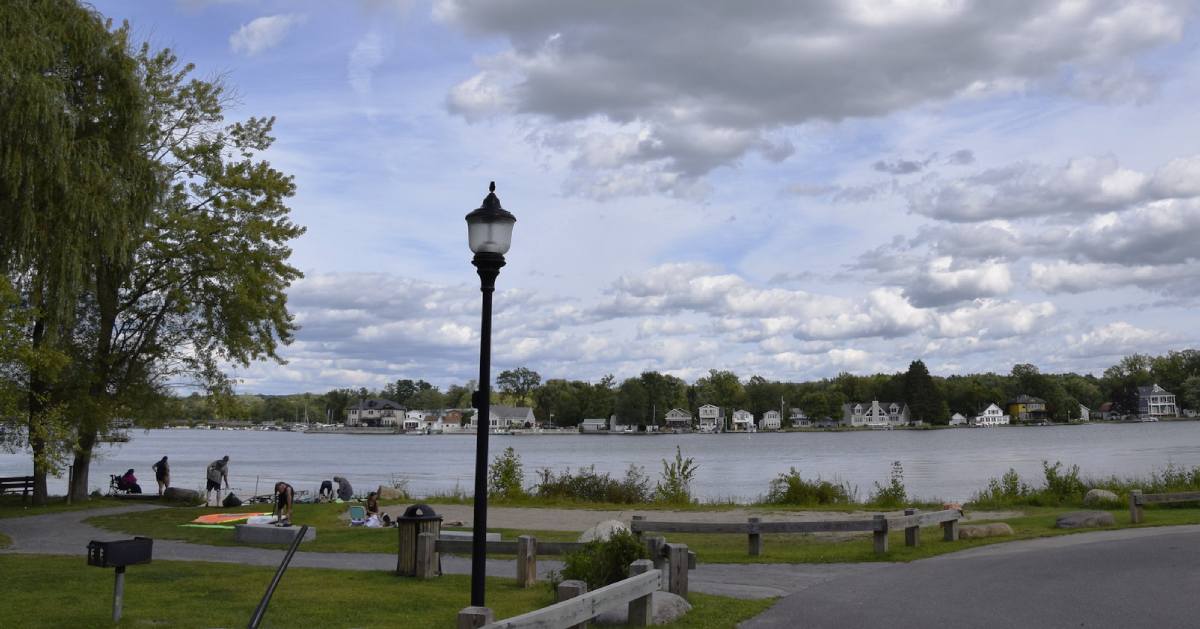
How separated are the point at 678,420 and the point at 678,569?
187 m

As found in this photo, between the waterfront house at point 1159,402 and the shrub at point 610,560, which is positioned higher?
the waterfront house at point 1159,402

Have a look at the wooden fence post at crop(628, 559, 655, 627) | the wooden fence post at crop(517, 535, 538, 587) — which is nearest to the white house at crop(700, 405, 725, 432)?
the wooden fence post at crop(517, 535, 538, 587)

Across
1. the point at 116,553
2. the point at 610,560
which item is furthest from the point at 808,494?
the point at 116,553

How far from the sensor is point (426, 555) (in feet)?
44.5

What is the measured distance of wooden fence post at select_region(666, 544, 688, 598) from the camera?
36.6 feet

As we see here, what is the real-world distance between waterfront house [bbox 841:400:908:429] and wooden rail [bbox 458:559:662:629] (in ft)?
605

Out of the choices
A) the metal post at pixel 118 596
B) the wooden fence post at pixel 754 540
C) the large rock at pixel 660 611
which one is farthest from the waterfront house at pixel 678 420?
the metal post at pixel 118 596

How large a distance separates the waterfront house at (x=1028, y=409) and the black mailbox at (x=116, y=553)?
19260 centimetres

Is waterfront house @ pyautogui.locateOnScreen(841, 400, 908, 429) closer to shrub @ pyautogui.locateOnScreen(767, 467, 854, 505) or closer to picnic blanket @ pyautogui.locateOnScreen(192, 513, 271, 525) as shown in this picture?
shrub @ pyautogui.locateOnScreen(767, 467, 854, 505)

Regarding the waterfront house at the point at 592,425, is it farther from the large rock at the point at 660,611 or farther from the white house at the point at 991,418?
the large rock at the point at 660,611

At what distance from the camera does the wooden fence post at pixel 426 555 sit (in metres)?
13.6

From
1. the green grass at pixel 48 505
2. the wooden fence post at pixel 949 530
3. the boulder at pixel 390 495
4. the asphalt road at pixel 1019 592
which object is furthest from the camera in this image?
the boulder at pixel 390 495

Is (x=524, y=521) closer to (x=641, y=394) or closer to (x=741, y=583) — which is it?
(x=741, y=583)

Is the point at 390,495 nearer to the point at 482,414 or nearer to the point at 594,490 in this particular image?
the point at 594,490
